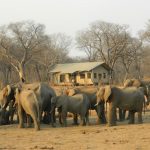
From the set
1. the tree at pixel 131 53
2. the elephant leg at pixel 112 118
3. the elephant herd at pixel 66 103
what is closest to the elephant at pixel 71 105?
the elephant herd at pixel 66 103

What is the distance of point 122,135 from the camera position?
14023mm

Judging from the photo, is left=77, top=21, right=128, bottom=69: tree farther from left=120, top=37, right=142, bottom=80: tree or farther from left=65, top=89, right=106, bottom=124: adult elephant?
left=65, top=89, right=106, bottom=124: adult elephant

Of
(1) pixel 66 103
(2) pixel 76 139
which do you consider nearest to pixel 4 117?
(1) pixel 66 103

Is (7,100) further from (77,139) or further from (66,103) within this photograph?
(77,139)

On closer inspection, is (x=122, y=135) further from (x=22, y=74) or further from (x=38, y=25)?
(x=38, y=25)

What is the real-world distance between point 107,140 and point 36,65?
240ft

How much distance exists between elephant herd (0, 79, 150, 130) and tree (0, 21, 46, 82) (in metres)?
54.1

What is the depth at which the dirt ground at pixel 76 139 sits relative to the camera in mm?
11863

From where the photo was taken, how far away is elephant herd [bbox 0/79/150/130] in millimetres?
17484

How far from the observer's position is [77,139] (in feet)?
43.9

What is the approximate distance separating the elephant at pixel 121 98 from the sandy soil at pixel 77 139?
7.33 ft

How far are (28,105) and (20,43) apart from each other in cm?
6215

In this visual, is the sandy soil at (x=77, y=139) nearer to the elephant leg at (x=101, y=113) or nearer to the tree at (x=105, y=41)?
→ the elephant leg at (x=101, y=113)

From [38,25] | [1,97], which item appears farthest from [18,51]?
[1,97]
